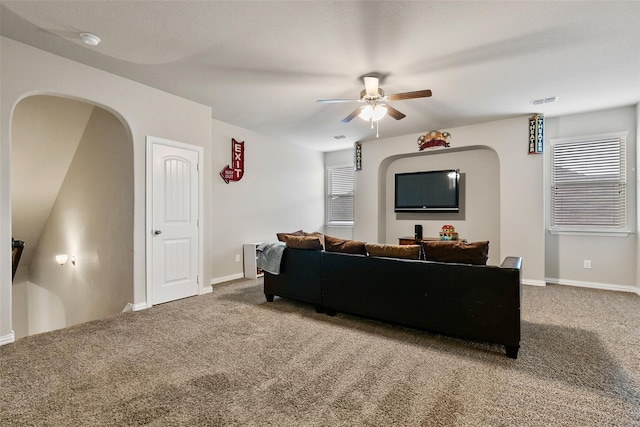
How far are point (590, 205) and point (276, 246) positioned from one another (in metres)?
4.75

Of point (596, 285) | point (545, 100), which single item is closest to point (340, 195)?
point (545, 100)

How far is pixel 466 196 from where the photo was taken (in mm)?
5805

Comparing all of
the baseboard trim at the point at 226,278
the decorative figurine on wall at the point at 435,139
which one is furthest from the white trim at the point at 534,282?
the baseboard trim at the point at 226,278

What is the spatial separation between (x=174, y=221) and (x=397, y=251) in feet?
9.26

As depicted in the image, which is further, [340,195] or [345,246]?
[340,195]

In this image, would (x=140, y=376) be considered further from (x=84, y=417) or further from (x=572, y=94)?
(x=572, y=94)

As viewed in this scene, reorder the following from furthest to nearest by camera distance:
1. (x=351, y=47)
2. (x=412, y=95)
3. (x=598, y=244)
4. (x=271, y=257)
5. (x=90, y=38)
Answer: (x=598, y=244) → (x=271, y=257) → (x=412, y=95) → (x=351, y=47) → (x=90, y=38)

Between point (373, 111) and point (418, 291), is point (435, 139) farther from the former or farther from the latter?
point (418, 291)

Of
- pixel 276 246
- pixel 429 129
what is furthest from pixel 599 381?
pixel 429 129

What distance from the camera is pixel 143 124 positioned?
12.1 feet

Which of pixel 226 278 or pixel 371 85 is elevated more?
pixel 371 85

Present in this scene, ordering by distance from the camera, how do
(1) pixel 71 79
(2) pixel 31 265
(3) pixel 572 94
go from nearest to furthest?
1. (1) pixel 71 79
2. (3) pixel 572 94
3. (2) pixel 31 265

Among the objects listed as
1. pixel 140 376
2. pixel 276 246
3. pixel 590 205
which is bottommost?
pixel 140 376

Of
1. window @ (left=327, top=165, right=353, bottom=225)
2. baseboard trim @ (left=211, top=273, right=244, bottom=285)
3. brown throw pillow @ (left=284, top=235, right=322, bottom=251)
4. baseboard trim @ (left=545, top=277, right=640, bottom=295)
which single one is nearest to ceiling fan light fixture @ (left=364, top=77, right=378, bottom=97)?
brown throw pillow @ (left=284, top=235, right=322, bottom=251)
